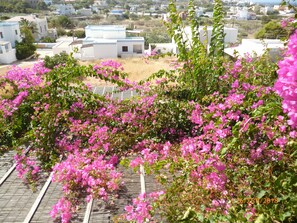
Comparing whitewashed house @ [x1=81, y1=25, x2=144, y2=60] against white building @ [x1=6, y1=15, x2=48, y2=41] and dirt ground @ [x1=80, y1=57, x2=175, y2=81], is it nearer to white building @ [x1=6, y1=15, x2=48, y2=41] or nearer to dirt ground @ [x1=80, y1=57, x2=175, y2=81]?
dirt ground @ [x1=80, y1=57, x2=175, y2=81]

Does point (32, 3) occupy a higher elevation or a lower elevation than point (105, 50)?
higher

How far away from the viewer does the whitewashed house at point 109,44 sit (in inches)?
1097

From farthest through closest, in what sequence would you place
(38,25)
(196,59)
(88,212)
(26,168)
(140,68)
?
1. (38,25)
2. (140,68)
3. (196,59)
4. (26,168)
5. (88,212)

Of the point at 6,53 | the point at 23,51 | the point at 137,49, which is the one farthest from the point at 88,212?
the point at 23,51

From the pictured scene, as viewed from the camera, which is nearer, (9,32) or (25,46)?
(25,46)

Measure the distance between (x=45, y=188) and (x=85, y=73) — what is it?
2.01 meters

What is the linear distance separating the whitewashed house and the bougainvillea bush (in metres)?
24.0

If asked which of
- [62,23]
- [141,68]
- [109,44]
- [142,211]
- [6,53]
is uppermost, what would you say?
[142,211]

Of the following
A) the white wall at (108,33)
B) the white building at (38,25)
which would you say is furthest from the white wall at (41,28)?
the white wall at (108,33)

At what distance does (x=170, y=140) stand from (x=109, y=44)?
25.7 metres

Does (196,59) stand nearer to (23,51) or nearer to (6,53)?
(6,53)

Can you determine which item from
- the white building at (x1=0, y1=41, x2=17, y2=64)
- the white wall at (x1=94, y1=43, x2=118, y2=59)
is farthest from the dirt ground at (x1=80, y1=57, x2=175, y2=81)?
the white building at (x1=0, y1=41, x2=17, y2=64)

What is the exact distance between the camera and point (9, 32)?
35844 millimetres

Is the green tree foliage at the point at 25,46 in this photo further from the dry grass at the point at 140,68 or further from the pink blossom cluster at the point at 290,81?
the pink blossom cluster at the point at 290,81
